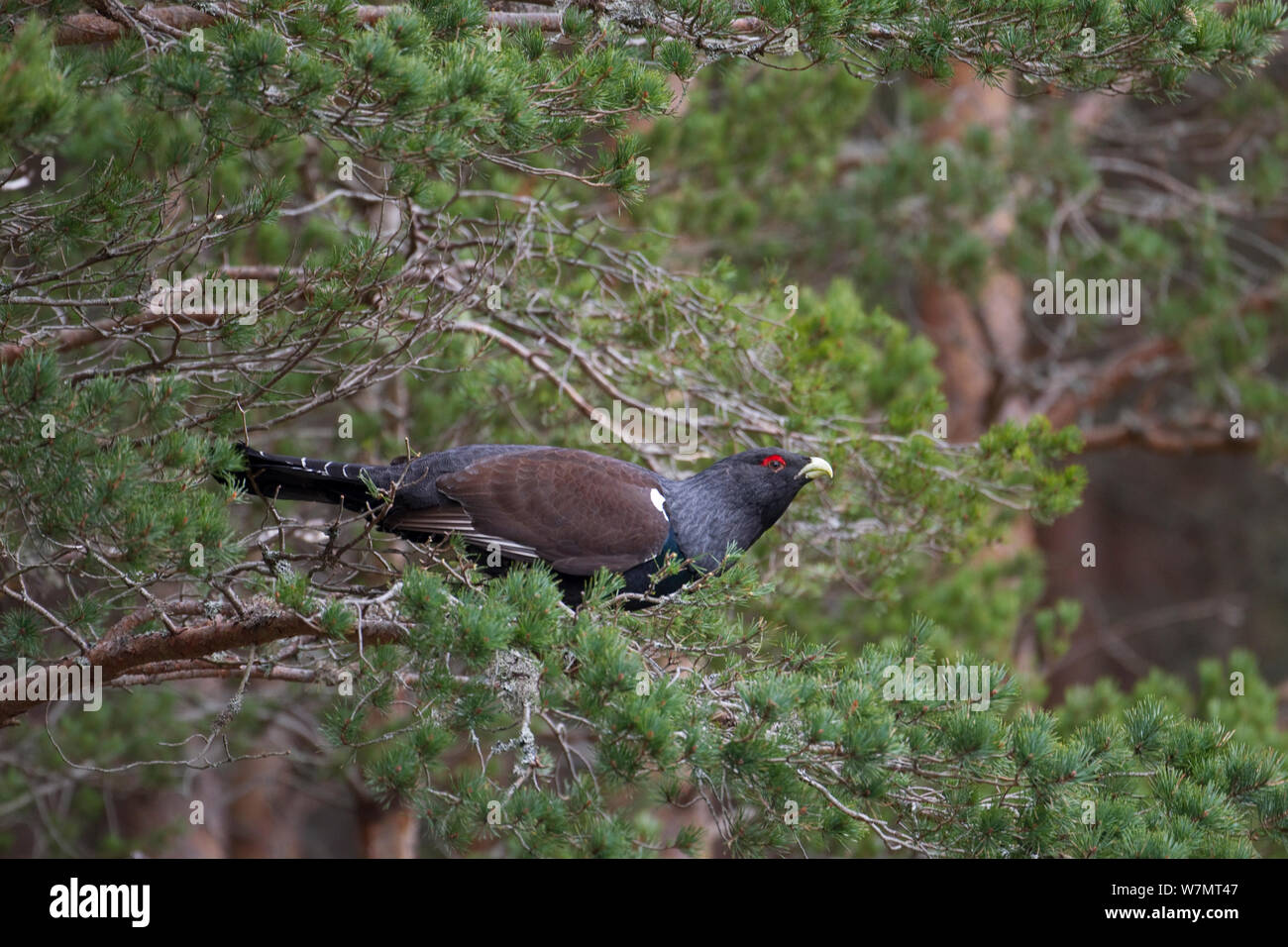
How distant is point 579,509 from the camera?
4.57 meters

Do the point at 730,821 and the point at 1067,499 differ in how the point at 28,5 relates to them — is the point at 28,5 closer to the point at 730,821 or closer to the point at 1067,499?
the point at 730,821

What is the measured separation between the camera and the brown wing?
4.57 metres
